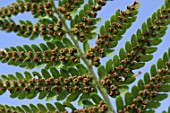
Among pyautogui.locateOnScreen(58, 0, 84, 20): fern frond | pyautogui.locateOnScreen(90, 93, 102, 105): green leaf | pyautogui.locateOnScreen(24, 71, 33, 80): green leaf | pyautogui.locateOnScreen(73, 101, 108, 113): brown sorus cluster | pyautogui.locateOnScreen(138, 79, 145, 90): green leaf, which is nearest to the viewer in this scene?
pyautogui.locateOnScreen(73, 101, 108, 113): brown sorus cluster

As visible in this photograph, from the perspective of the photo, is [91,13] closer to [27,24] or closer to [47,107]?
[27,24]

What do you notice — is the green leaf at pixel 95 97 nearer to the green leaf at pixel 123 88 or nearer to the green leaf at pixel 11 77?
the green leaf at pixel 123 88

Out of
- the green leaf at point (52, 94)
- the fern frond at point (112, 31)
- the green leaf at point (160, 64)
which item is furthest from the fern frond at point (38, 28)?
the green leaf at point (160, 64)

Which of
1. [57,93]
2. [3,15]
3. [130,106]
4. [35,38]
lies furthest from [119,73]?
[3,15]

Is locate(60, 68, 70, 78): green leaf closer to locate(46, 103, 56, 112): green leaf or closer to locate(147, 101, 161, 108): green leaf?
locate(46, 103, 56, 112): green leaf

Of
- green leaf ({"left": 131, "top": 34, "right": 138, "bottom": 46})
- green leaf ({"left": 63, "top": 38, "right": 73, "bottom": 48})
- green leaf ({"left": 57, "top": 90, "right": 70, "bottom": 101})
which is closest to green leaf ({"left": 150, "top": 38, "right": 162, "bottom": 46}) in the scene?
green leaf ({"left": 131, "top": 34, "right": 138, "bottom": 46})

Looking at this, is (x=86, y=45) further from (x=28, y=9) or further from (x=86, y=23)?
(x=28, y=9)
